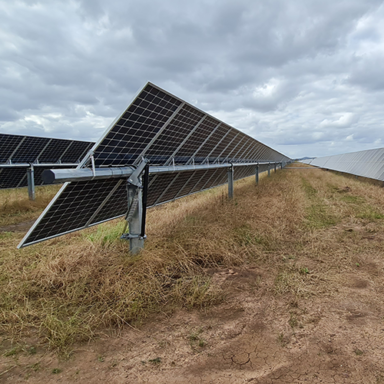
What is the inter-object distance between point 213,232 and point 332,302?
4132mm

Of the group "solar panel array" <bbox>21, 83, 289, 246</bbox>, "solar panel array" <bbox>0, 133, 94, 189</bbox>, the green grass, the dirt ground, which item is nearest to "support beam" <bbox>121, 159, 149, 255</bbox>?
"solar panel array" <bbox>21, 83, 289, 246</bbox>

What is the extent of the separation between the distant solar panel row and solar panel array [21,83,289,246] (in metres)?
11.3

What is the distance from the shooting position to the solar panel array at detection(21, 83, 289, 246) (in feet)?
19.1

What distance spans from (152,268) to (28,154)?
627 inches

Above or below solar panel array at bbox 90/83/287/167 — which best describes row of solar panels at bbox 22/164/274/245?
below

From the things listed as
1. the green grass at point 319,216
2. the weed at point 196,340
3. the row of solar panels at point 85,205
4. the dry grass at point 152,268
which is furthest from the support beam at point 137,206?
the green grass at point 319,216

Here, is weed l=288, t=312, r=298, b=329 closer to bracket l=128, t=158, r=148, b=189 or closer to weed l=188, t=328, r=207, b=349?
weed l=188, t=328, r=207, b=349

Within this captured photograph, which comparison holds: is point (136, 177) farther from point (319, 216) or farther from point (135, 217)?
point (319, 216)

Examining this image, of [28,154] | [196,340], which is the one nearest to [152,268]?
[196,340]

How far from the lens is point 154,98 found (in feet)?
21.0

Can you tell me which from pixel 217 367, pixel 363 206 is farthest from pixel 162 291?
pixel 363 206

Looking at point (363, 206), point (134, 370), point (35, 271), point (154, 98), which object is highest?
point (154, 98)

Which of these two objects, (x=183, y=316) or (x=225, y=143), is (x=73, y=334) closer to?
(x=183, y=316)

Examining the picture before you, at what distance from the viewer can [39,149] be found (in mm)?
18844
